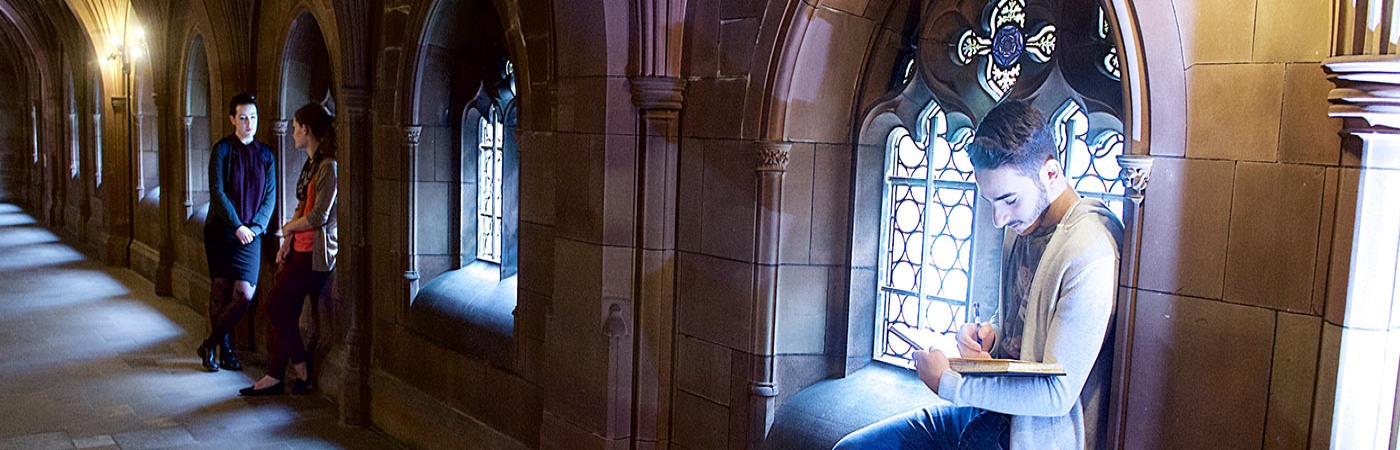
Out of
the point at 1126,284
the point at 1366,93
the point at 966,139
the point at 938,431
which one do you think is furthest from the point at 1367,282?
the point at 966,139

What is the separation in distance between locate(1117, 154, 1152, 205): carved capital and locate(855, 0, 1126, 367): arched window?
37 cm

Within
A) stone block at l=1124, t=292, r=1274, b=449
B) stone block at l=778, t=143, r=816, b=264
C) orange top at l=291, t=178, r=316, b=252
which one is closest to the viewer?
stone block at l=1124, t=292, r=1274, b=449

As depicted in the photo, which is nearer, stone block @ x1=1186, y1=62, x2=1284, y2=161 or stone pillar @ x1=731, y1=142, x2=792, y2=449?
stone block @ x1=1186, y1=62, x2=1284, y2=161

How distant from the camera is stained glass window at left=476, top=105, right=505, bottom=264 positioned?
17.9 feet

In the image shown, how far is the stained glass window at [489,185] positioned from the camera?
17.9 ft

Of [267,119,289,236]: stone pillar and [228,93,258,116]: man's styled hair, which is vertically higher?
[228,93,258,116]: man's styled hair

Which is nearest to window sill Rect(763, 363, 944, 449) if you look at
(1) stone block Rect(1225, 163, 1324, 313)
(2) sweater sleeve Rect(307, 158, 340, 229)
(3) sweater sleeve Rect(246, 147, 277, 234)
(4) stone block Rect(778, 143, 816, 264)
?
(4) stone block Rect(778, 143, 816, 264)

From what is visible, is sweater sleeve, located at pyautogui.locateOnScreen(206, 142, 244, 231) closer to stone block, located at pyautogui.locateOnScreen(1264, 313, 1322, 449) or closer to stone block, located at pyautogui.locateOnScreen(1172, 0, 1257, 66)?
stone block, located at pyautogui.locateOnScreen(1172, 0, 1257, 66)

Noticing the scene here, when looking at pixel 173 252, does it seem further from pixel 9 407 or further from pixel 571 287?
pixel 571 287

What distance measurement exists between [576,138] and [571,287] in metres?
0.59

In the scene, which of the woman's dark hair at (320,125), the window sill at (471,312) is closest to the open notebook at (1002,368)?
the window sill at (471,312)

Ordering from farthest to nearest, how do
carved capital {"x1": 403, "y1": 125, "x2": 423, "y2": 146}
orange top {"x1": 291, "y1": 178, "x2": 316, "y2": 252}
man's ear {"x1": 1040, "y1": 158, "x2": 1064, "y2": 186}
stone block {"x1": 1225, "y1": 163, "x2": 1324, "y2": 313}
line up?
1. orange top {"x1": 291, "y1": 178, "x2": 316, "y2": 252}
2. carved capital {"x1": 403, "y1": 125, "x2": 423, "y2": 146}
3. man's ear {"x1": 1040, "y1": 158, "x2": 1064, "y2": 186}
4. stone block {"x1": 1225, "y1": 163, "x2": 1324, "y2": 313}

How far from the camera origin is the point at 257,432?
549 cm

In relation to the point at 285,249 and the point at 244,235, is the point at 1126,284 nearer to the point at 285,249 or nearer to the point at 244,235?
the point at 285,249
